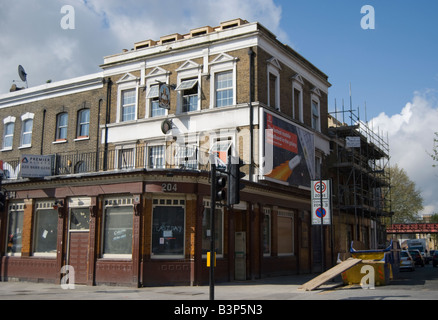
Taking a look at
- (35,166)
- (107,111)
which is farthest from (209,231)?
(107,111)

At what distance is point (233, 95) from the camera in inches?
949

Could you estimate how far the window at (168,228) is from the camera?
1911 centimetres

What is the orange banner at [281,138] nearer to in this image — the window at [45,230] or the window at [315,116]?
the window at [315,116]

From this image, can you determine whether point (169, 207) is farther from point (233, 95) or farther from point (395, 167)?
point (395, 167)

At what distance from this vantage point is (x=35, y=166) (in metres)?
22.3

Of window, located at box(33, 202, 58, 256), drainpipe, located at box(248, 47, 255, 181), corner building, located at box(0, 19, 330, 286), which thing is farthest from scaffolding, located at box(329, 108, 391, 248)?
window, located at box(33, 202, 58, 256)

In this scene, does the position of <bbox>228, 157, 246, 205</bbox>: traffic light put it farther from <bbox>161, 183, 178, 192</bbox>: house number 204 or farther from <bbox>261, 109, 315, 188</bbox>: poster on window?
<bbox>261, 109, 315, 188</bbox>: poster on window

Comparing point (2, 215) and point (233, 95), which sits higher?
point (233, 95)

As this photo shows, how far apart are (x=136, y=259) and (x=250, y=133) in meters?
8.37

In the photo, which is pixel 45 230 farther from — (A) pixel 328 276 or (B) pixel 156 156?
(A) pixel 328 276

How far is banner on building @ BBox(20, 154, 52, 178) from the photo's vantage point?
2209 centimetres

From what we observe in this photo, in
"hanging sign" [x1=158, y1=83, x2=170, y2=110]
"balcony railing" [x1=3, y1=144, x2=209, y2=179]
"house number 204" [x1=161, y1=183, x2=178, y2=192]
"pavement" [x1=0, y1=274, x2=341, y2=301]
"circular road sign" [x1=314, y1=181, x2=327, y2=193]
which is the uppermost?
"hanging sign" [x1=158, y1=83, x2=170, y2=110]

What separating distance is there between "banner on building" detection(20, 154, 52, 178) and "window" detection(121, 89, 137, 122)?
5831mm
